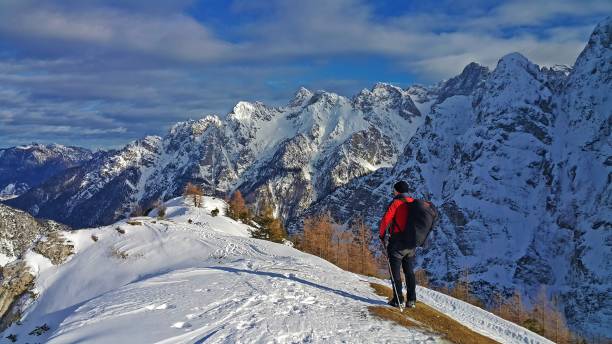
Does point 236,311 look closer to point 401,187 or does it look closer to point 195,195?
point 401,187

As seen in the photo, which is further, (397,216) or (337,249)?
(337,249)

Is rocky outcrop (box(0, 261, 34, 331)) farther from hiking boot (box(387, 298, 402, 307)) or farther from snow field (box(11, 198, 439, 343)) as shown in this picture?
hiking boot (box(387, 298, 402, 307))

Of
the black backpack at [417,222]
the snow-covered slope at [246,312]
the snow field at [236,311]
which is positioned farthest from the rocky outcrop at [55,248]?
the black backpack at [417,222]

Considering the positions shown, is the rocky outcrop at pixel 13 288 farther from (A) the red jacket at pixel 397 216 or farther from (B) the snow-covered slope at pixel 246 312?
(A) the red jacket at pixel 397 216

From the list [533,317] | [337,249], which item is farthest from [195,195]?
[533,317]

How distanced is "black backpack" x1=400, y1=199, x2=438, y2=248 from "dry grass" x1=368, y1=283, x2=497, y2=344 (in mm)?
2518

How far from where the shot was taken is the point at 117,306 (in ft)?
61.8

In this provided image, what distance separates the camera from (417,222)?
1802 centimetres

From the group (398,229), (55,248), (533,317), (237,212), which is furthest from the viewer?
(237,212)

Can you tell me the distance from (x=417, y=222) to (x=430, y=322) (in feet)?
11.6

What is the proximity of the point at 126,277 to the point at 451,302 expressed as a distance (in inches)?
1217

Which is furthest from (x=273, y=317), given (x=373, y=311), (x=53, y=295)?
(x=53, y=295)

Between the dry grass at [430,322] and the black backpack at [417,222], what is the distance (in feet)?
8.26

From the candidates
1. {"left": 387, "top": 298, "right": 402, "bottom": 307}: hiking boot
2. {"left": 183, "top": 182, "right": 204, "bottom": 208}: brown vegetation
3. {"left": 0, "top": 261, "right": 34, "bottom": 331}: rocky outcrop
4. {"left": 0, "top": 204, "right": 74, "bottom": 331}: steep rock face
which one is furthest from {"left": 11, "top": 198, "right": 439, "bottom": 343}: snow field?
{"left": 183, "top": 182, "right": 204, "bottom": 208}: brown vegetation
